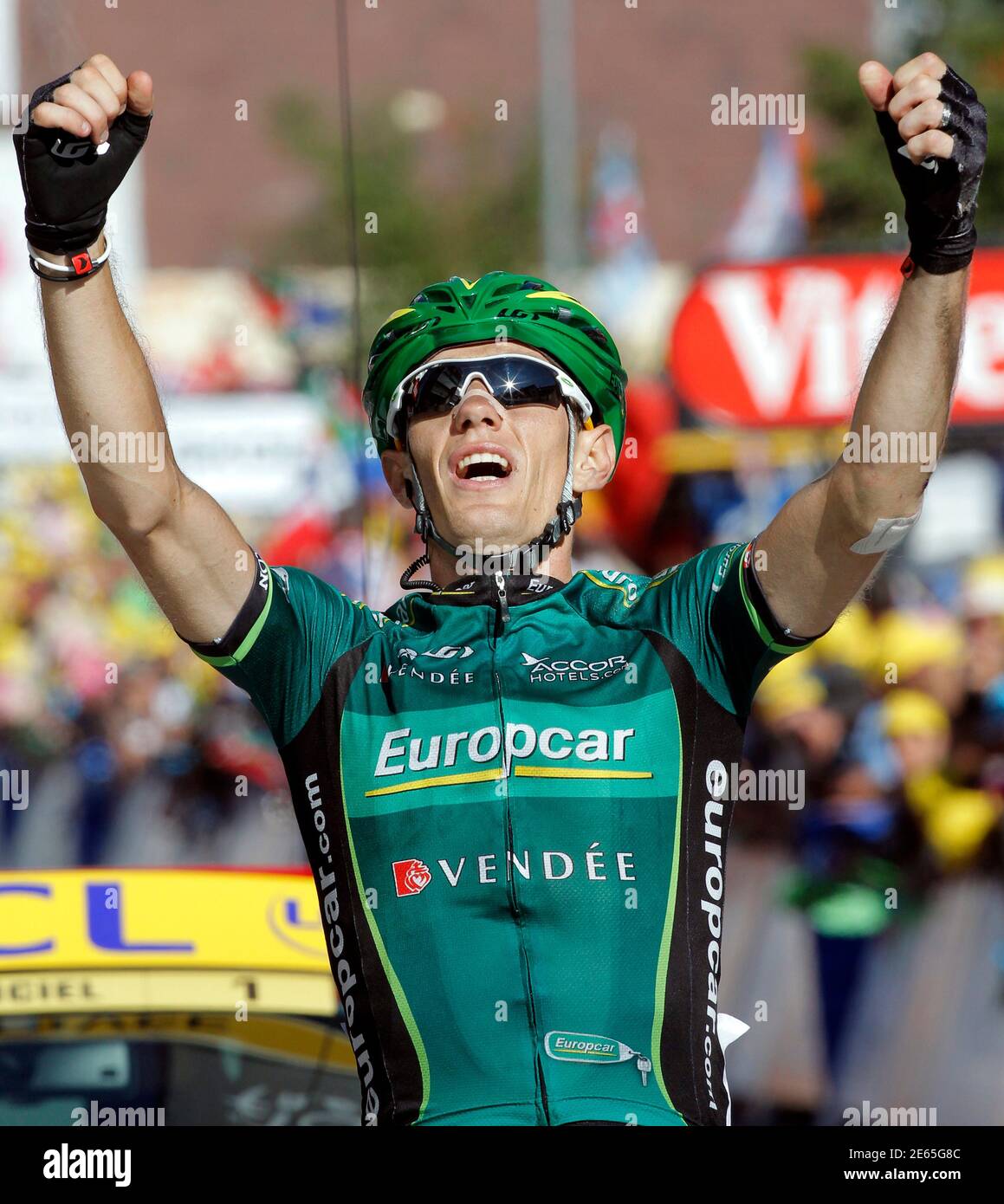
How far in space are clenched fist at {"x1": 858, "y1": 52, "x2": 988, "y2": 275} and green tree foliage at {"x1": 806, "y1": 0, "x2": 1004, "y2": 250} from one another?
92.3ft

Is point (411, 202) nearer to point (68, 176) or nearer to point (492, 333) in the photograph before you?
point (492, 333)

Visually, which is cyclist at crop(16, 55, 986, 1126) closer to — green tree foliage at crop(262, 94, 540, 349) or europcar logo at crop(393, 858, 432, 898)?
europcar logo at crop(393, 858, 432, 898)

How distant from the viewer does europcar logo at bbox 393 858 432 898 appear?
2482mm

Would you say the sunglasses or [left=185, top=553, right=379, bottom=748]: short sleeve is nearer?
[left=185, top=553, right=379, bottom=748]: short sleeve

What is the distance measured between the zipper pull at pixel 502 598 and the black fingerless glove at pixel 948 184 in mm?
833

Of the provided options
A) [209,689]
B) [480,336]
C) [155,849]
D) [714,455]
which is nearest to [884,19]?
[714,455]

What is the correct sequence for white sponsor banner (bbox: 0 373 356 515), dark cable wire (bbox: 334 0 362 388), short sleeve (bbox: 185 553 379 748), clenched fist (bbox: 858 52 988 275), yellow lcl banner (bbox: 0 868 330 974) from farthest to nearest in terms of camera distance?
white sponsor banner (bbox: 0 373 356 515)
yellow lcl banner (bbox: 0 868 330 974)
dark cable wire (bbox: 334 0 362 388)
short sleeve (bbox: 185 553 379 748)
clenched fist (bbox: 858 52 988 275)

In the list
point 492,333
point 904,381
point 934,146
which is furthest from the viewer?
point 492,333

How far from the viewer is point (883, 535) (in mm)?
2432

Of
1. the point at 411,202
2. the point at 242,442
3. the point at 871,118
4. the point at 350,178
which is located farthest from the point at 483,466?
the point at 871,118

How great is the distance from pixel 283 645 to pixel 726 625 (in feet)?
2.29

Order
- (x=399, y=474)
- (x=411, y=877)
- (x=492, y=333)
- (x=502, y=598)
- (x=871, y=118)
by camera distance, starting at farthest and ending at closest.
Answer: (x=871, y=118), (x=399, y=474), (x=492, y=333), (x=502, y=598), (x=411, y=877)

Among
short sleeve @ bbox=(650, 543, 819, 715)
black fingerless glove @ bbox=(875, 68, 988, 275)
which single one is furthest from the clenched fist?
short sleeve @ bbox=(650, 543, 819, 715)

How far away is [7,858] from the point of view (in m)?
7.93
